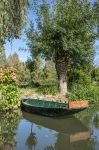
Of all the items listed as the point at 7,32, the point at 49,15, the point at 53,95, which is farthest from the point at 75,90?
the point at 7,32

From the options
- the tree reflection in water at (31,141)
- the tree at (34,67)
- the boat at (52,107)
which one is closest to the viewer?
the tree reflection in water at (31,141)

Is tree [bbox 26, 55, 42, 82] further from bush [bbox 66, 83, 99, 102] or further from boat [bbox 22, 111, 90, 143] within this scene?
boat [bbox 22, 111, 90, 143]

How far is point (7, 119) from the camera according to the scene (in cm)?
1753

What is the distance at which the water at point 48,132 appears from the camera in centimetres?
1209

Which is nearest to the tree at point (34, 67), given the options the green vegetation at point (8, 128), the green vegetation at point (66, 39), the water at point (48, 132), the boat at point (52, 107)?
the green vegetation at point (66, 39)

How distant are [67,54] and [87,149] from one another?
18454mm

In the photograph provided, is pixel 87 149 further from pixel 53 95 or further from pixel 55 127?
pixel 53 95

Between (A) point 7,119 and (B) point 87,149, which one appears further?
(A) point 7,119

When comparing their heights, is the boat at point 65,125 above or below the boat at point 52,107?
below

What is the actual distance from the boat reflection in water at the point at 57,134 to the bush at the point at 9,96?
2.00 metres

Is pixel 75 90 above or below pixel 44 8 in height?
below

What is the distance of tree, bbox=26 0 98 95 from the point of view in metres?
27.8

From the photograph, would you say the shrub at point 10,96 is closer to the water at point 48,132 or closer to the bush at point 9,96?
the bush at point 9,96

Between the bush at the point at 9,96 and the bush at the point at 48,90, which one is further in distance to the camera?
the bush at the point at 48,90
